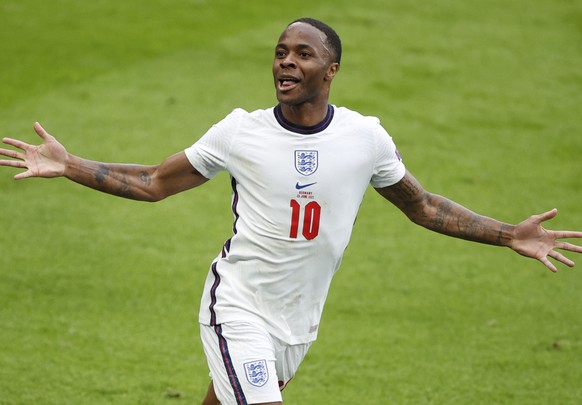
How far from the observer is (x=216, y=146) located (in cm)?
517

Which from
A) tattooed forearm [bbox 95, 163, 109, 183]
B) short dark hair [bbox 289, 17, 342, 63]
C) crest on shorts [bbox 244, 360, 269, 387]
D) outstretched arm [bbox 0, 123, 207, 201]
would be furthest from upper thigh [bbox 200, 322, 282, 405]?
short dark hair [bbox 289, 17, 342, 63]

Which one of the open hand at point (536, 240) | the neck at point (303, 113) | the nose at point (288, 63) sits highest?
the nose at point (288, 63)

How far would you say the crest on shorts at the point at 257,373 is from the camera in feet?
16.2

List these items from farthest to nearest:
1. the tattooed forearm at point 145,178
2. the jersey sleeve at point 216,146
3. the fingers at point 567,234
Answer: the fingers at point 567,234 → the tattooed forearm at point 145,178 → the jersey sleeve at point 216,146

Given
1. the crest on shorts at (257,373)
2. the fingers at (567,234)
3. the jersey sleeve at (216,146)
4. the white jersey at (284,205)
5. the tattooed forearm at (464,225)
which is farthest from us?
the tattooed forearm at (464,225)

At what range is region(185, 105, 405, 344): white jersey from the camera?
5.04m

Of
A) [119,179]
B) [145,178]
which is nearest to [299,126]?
[145,178]

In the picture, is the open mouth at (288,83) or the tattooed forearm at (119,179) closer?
the open mouth at (288,83)

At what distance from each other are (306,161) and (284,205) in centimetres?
25

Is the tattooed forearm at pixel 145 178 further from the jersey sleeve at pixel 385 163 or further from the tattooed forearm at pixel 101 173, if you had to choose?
the jersey sleeve at pixel 385 163

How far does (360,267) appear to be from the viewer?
9430mm

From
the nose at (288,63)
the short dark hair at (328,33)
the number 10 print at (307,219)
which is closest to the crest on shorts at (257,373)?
the number 10 print at (307,219)

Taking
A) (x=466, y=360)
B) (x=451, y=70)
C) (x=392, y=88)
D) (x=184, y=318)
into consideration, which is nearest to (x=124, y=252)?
(x=184, y=318)

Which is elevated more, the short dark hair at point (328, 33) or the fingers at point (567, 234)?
the short dark hair at point (328, 33)
